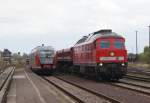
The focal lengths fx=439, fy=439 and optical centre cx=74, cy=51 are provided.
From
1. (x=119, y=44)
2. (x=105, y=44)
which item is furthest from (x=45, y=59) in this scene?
(x=119, y=44)

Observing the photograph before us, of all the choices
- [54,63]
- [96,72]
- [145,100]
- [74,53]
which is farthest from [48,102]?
[54,63]

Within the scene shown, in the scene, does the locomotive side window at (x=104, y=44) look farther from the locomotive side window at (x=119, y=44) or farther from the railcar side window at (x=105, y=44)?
the locomotive side window at (x=119, y=44)

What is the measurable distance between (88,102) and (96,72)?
487 inches

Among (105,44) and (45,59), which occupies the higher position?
(105,44)

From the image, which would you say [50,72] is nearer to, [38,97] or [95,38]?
[95,38]

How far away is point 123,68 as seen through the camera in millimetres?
30250

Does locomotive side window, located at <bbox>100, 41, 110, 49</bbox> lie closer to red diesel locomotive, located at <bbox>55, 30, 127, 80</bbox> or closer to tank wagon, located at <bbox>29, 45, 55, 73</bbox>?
red diesel locomotive, located at <bbox>55, 30, 127, 80</bbox>

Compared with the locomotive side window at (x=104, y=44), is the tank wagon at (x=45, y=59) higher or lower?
lower

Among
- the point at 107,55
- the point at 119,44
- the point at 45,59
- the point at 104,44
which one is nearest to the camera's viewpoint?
the point at 107,55

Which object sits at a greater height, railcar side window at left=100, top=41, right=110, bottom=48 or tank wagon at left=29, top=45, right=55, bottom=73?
railcar side window at left=100, top=41, right=110, bottom=48

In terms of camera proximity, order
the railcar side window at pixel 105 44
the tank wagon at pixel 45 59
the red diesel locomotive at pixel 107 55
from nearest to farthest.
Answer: the red diesel locomotive at pixel 107 55
the railcar side window at pixel 105 44
the tank wagon at pixel 45 59

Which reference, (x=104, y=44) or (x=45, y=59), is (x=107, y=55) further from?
(x=45, y=59)

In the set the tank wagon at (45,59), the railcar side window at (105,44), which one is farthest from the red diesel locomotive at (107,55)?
the tank wagon at (45,59)

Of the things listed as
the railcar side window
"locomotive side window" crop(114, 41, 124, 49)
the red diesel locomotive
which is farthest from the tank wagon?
"locomotive side window" crop(114, 41, 124, 49)
